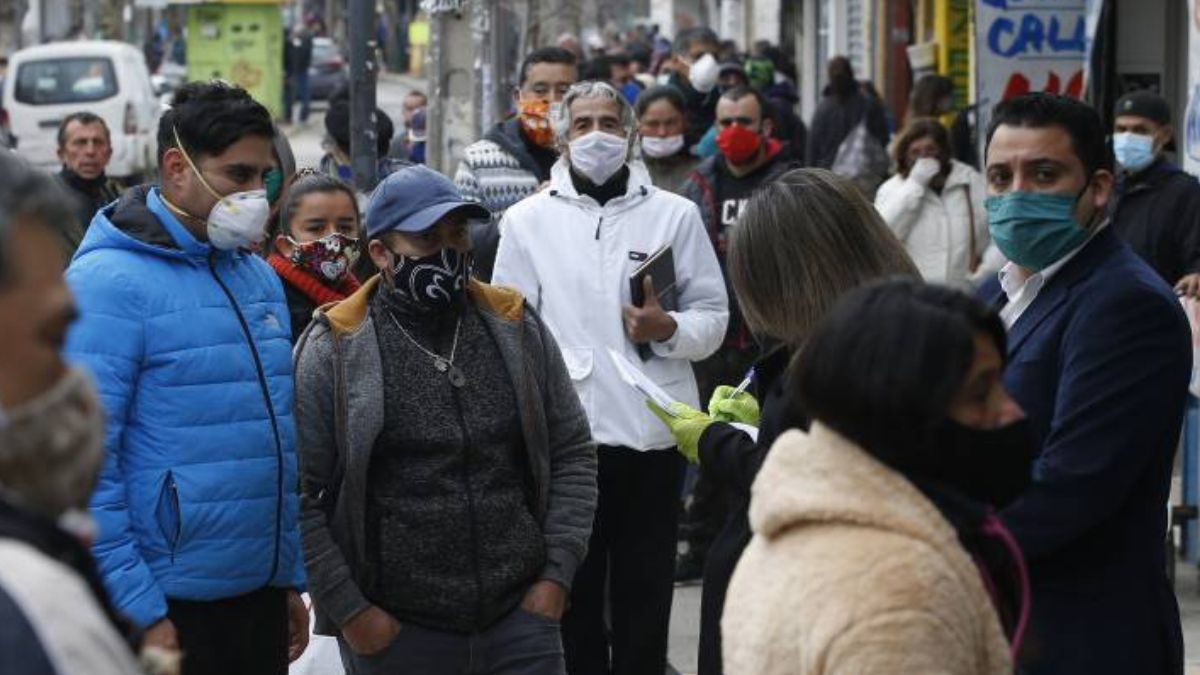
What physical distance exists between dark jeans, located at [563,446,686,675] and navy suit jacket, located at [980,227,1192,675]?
245 cm

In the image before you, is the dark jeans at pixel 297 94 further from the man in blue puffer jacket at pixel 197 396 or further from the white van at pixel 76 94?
the man in blue puffer jacket at pixel 197 396

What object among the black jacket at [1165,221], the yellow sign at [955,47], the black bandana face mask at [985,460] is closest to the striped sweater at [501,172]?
the black jacket at [1165,221]

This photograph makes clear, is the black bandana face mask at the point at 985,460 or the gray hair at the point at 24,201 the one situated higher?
the gray hair at the point at 24,201

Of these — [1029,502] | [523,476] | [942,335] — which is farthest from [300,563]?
[942,335]

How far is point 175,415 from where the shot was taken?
4676mm

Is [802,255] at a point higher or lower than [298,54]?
lower

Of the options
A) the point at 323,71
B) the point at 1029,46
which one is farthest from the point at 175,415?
the point at 323,71

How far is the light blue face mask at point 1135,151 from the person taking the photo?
9.15 meters

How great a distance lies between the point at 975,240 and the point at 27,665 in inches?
353

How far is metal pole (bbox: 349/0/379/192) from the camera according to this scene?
9.59m

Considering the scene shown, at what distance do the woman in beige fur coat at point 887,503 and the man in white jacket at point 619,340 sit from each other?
11.3ft

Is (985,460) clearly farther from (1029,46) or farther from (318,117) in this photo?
(318,117)

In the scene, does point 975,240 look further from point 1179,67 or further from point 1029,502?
point 1029,502

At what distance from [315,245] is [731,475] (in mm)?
1896
